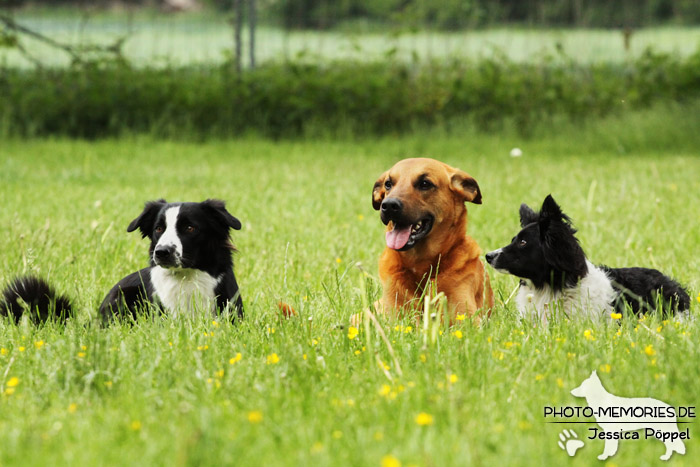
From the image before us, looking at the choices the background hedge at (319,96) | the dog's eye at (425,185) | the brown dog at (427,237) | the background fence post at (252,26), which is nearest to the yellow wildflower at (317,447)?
the brown dog at (427,237)

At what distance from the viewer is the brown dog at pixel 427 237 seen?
3.92 metres

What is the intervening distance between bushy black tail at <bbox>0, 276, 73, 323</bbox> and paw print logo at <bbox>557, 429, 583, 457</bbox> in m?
2.59

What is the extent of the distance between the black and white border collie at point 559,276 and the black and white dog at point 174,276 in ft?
4.69

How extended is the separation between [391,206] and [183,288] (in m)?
1.23

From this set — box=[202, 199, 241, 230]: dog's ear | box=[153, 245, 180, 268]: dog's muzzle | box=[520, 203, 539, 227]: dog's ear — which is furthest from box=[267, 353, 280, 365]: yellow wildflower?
box=[520, 203, 539, 227]: dog's ear

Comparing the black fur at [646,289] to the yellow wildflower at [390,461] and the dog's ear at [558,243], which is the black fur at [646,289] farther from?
the yellow wildflower at [390,461]

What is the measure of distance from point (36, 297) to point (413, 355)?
6.64ft

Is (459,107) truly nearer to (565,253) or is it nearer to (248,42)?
(248,42)

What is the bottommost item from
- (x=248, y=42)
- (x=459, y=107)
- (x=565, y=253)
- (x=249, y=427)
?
(x=249, y=427)

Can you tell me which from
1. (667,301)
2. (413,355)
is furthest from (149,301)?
(667,301)

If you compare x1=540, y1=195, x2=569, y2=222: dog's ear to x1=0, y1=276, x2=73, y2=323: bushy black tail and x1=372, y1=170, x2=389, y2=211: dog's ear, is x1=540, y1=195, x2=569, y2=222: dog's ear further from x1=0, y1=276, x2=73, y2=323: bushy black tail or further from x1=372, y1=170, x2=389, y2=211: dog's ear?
x1=0, y1=276, x2=73, y2=323: bushy black tail

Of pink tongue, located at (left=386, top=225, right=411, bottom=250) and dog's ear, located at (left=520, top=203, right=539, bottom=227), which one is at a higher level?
dog's ear, located at (left=520, top=203, right=539, bottom=227)

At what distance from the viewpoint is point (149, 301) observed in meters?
4.27

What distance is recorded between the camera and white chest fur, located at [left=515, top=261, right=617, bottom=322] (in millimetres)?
4113
